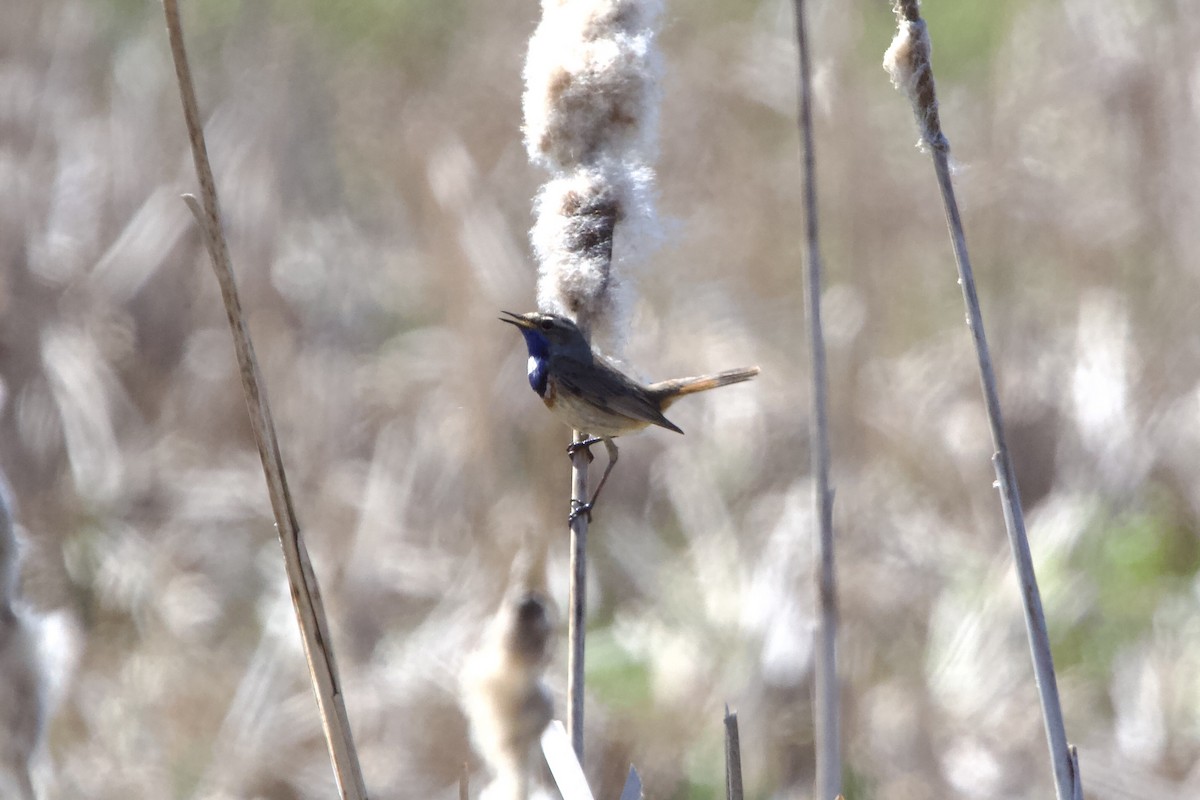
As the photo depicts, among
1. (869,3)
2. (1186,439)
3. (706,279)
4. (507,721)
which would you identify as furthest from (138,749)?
(869,3)

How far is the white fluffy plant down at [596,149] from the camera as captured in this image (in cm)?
218

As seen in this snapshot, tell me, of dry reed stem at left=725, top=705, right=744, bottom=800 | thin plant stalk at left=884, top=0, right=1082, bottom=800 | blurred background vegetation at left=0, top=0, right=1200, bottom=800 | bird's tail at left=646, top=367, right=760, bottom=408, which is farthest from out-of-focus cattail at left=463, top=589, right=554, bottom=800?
blurred background vegetation at left=0, top=0, right=1200, bottom=800

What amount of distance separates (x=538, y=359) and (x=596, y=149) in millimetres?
704

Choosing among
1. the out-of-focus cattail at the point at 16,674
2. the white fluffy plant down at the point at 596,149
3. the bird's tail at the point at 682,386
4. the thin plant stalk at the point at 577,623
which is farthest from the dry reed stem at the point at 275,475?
the bird's tail at the point at 682,386

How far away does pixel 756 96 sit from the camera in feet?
20.4

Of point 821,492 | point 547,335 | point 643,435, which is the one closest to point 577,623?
point 821,492

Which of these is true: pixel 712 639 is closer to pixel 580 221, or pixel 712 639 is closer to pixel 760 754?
pixel 760 754

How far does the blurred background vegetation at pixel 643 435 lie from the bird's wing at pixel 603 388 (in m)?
1.55

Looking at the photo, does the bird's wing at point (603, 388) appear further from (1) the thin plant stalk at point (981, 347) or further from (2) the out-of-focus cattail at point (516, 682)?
(1) the thin plant stalk at point (981, 347)

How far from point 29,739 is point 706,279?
4205 mm

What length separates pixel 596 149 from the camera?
2201mm

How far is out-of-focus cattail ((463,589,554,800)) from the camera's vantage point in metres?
1.96

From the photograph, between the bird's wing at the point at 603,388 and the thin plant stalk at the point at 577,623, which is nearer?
the thin plant stalk at the point at 577,623

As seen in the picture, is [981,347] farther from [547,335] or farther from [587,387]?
[547,335]
